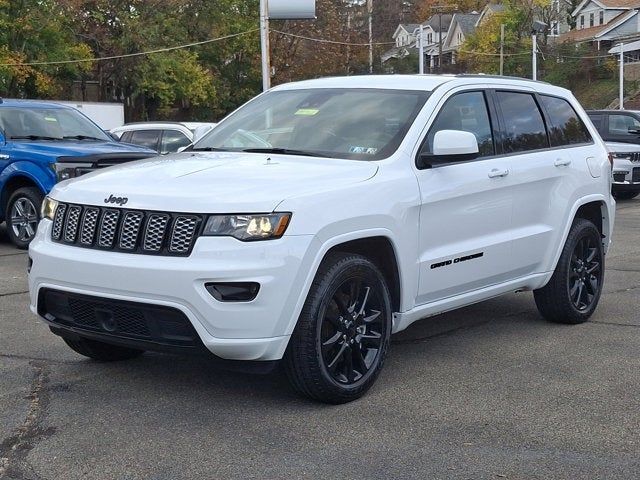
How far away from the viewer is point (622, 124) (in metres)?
19.1

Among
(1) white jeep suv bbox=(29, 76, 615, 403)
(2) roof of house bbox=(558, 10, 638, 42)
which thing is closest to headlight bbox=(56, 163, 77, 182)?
(1) white jeep suv bbox=(29, 76, 615, 403)

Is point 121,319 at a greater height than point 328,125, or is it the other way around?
point 328,125

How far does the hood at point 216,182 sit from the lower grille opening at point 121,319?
51 centimetres

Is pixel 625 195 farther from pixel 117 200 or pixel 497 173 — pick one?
pixel 117 200

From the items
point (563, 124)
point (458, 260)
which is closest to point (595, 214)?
point (563, 124)

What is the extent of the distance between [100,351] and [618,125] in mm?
15571

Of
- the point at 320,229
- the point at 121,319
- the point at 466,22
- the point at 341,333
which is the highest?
the point at 466,22

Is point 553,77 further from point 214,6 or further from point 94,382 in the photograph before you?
point 94,382

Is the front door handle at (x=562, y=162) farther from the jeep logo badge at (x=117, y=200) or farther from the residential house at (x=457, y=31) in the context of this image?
the residential house at (x=457, y=31)

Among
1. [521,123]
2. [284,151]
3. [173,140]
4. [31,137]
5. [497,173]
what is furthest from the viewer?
[173,140]

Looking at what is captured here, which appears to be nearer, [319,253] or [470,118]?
[319,253]

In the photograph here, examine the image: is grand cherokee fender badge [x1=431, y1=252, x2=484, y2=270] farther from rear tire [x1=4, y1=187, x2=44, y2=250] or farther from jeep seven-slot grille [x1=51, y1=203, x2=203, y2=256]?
rear tire [x1=4, y1=187, x2=44, y2=250]

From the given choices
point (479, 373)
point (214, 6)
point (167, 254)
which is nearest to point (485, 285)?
point (479, 373)

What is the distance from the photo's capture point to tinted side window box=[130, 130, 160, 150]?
1722 cm
